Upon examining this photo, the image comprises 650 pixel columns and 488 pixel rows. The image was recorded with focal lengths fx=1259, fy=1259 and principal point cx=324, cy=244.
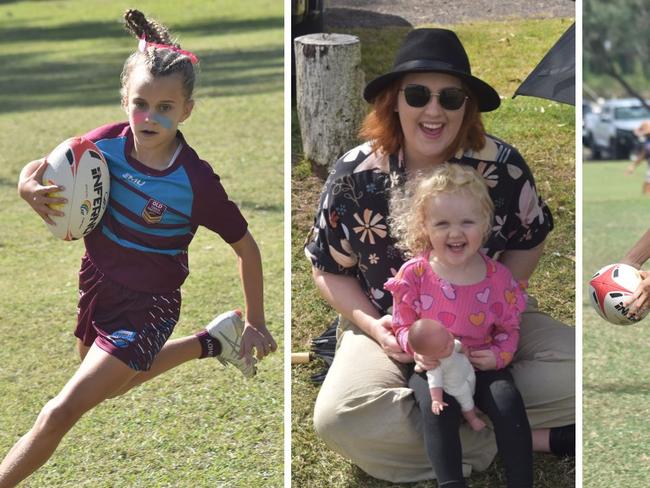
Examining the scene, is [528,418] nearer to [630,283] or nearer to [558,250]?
[630,283]

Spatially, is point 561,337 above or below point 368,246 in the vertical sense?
below

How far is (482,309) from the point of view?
413 centimetres

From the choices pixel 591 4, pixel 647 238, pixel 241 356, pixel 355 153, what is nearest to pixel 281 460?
pixel 241 356

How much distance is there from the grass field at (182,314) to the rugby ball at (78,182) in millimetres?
778

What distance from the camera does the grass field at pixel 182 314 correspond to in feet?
15.0

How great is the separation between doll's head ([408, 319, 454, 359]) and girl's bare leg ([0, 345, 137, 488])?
0.93 m

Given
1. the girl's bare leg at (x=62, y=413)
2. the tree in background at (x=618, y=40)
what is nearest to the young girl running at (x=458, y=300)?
the girl's bare leg at (x=62, y=413)

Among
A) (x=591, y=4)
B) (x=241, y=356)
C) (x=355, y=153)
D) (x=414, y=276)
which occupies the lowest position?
(x=241, y=356)

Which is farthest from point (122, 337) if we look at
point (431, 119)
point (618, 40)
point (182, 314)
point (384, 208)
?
point (618, 40)

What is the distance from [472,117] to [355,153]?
0.46m

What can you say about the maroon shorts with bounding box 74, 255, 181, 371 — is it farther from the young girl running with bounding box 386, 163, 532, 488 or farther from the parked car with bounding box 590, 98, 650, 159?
the parked car with bounding box 590, 98, 650, 159

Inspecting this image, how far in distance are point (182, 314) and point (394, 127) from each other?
221cm

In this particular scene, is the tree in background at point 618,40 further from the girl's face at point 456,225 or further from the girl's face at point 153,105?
the girl's face at point 153,105

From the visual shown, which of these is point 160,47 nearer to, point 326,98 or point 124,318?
point 124,318
